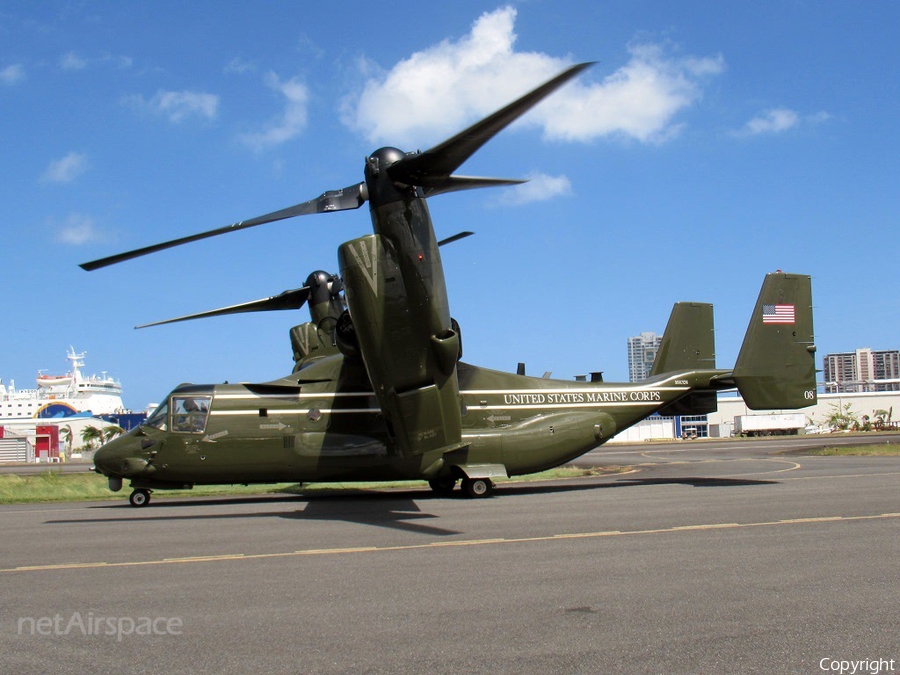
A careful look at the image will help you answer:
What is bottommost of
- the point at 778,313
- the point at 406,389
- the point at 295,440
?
the point at 295,440

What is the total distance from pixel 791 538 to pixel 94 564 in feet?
29.5

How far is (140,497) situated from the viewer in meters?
17.9

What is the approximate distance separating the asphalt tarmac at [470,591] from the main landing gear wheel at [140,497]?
11.7 ft

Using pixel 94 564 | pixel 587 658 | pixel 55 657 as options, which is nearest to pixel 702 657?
pixel 587 658

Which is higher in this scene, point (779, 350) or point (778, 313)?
point (778, 313)

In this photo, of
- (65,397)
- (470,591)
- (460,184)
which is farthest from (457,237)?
(65,397)

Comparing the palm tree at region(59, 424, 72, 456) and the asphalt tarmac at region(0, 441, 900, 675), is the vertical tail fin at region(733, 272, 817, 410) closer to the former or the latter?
the asphalt tarmac at region(0, 441, 900, 675)

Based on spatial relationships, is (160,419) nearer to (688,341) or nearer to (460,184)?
(460,184)

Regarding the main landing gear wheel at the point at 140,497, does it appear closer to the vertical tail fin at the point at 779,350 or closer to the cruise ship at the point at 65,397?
the vertical tail fin at the point at 779,350

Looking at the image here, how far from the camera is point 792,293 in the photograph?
2019 cm

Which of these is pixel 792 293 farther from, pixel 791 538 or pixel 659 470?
pixel 791 538

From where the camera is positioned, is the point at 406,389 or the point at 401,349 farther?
the point at 406,389

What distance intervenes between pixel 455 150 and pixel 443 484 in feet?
30.6

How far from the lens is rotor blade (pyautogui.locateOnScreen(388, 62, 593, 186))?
11.0 m
